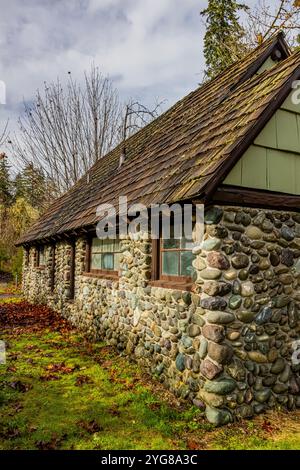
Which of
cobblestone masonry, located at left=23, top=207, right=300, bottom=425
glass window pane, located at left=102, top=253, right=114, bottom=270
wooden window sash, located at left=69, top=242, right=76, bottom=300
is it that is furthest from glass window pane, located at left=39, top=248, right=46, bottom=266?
cobblestone masonry, located at left=23, top=207, right=300, bottom=425

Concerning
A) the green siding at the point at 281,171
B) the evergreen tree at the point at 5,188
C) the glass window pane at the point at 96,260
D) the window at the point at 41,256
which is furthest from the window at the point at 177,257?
the evergreen tree at the point at 5,188

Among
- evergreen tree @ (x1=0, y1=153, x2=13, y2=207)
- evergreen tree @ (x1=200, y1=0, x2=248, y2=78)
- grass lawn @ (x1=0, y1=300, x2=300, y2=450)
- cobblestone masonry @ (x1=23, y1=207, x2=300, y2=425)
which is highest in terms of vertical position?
evergreen tree @ (x1=200, y1=0, x2=248, y2=78)

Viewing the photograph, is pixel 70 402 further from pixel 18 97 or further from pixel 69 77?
pixel 69 77

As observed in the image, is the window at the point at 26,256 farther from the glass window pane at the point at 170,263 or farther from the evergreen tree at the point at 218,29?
the evergreen tree at the point at 218,29

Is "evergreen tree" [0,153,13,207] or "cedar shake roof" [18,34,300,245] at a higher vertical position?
"evergreen tree" [0,153,13,207]

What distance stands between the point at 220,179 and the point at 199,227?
697 mm

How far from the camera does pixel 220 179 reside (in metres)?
4.41

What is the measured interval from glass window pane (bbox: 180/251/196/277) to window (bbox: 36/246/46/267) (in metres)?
10.3

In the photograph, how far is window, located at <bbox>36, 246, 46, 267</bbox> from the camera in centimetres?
1437

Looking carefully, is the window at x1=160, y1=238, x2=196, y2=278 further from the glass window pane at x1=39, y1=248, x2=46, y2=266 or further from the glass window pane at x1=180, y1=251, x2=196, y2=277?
the glass window pane at x1=39, y1=248, x2=46, y2=266

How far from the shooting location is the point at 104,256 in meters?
8.21

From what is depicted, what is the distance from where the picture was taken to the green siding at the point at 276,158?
475cm

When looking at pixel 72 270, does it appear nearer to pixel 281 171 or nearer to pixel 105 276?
pixel 105 276
